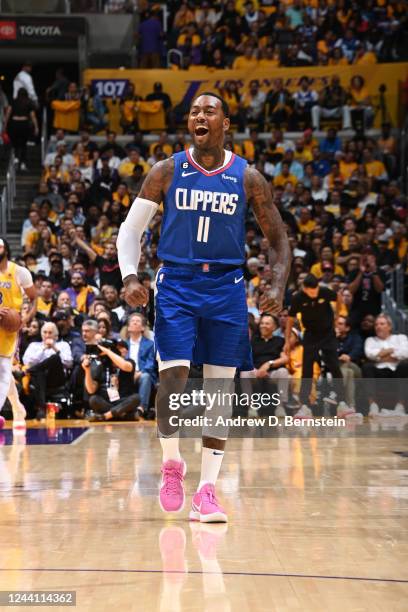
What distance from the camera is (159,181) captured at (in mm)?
5531

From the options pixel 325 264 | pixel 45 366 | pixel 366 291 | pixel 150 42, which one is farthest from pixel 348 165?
pixel 45 366

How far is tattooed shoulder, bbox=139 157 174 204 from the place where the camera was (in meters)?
5.53

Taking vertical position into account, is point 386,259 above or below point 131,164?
below

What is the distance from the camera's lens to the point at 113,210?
56.2 ft

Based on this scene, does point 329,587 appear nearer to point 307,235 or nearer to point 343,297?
point 343,297

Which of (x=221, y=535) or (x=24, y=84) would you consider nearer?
(x=221, y=535)

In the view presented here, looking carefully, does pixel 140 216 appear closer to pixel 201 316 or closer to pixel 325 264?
pixel 201 316

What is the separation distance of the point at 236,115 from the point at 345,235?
179 inches

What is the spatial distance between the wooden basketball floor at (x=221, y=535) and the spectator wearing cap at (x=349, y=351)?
4.32 m

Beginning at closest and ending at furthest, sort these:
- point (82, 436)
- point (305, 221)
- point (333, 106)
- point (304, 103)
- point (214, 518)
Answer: point (214, 518)
point (82, 436)
point (305, 221)
point (333, 106)
point (304, 103)

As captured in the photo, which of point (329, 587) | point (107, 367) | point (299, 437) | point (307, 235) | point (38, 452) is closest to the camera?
point (329, 587)

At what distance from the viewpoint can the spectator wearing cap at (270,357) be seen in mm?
12516

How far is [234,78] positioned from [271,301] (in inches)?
622

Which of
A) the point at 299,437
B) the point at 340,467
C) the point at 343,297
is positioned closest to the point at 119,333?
the point at 343,297
